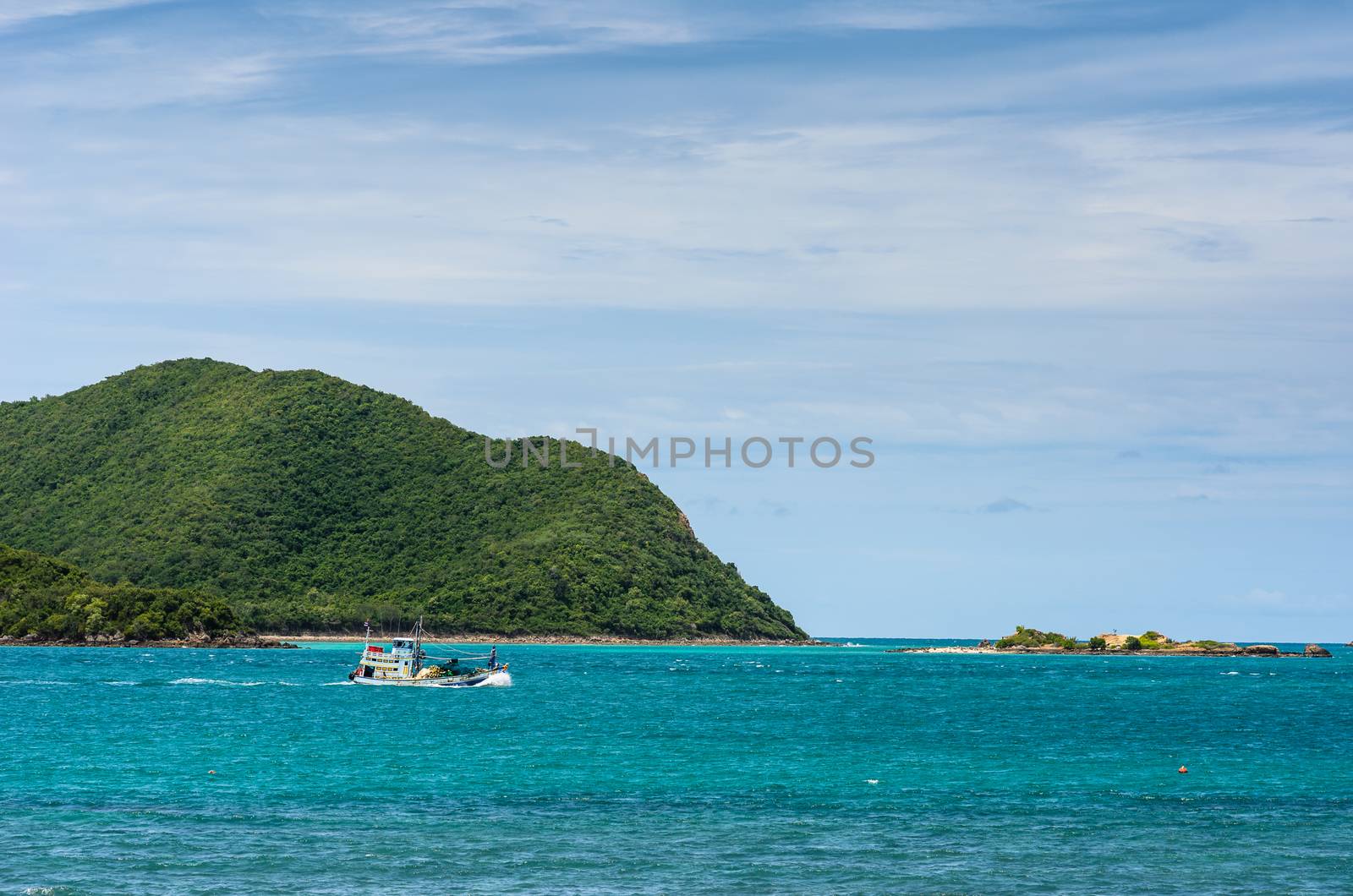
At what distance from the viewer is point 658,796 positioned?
46562 millimetres

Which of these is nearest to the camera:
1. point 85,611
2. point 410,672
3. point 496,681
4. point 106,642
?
point 410,672

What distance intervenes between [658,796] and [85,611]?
544ft

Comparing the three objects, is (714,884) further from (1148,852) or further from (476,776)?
(476,776)

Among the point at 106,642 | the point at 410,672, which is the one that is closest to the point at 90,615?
the point at 106,642

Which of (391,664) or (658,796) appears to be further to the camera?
(391,664)

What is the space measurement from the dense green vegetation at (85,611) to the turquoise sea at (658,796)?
321 feet

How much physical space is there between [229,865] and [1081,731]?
181ft

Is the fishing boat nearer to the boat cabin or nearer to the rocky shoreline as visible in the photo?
the boat cabin

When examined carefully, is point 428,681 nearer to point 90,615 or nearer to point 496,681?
point 496,681

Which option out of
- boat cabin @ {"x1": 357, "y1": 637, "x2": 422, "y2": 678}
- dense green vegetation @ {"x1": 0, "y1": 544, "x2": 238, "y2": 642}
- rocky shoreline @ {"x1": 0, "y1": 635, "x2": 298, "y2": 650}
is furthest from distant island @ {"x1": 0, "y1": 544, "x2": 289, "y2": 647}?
boat cabin @ {"x1": 357, "y1": 637, "x2": 422, "y2": 678}

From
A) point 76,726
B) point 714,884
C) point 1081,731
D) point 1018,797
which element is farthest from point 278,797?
point 1081,731

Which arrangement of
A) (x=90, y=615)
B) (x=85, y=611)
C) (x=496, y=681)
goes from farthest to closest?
(x=85, y=611)
(x=90, y=615)
(x=496, y=681)

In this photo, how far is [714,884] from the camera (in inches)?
1250

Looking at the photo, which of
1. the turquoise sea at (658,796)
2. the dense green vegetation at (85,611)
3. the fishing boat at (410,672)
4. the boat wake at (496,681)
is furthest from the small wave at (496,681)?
the dense green vegetation at (85,611)
